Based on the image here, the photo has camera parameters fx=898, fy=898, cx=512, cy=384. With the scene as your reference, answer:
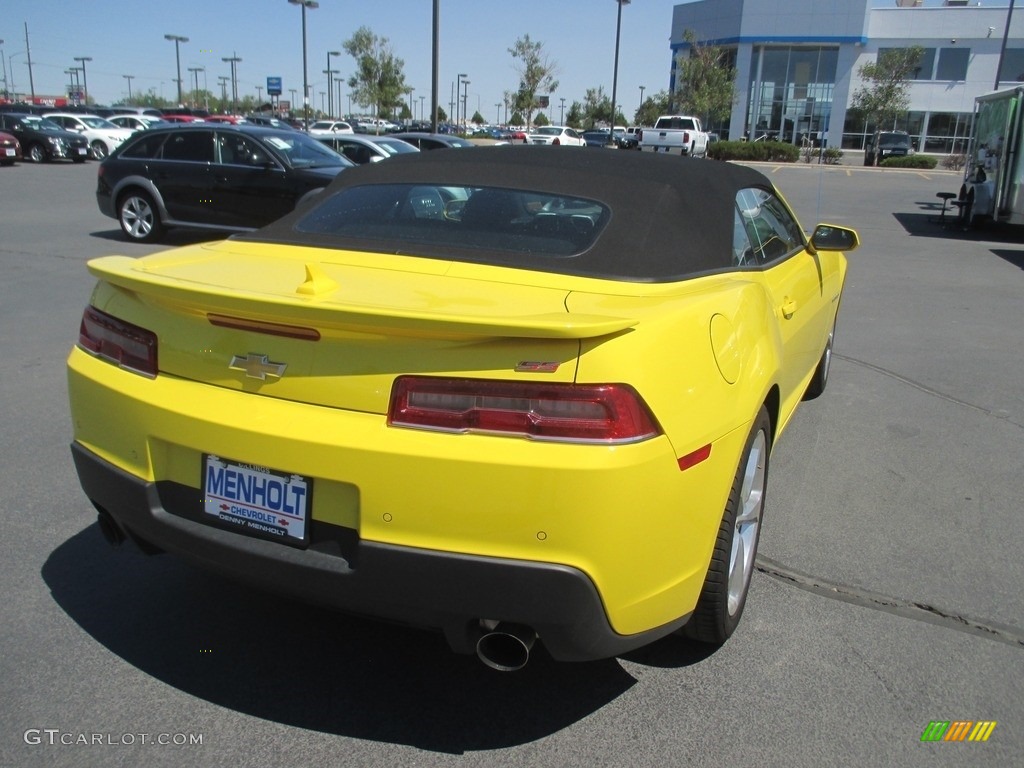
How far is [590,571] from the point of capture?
2.19 metres

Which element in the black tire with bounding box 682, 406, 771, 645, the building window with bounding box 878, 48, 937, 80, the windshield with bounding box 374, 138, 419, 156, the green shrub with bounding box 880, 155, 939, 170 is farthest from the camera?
the building window with bounding box 878, 48, 937, 80

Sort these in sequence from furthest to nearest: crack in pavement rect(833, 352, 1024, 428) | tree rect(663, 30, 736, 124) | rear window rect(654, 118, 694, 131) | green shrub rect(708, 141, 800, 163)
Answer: tree rect(663, 30, 736, 124), green shrub rect(708, 141, 800, 163), rear window rect(654, 118, 694, 131), crack in pavement rect(833, 352, 1024, 428)

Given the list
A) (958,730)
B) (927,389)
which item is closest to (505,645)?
(958,730)

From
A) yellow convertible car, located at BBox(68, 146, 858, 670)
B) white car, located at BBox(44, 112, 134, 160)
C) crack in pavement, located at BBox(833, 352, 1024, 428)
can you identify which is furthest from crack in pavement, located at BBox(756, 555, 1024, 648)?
white car, located at BBox(44, 112, 134, 160)

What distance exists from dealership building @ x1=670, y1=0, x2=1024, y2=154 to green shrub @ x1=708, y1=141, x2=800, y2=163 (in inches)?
312

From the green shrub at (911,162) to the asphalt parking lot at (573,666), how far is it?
149 feet

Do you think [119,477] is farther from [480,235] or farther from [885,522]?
[885,522]

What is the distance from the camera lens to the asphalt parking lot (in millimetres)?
2473

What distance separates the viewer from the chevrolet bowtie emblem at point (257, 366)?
2340 mm

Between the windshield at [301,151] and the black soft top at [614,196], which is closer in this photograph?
the black soft top at [614,196]

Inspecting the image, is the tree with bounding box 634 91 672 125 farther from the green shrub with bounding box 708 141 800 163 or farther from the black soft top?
the black soft top

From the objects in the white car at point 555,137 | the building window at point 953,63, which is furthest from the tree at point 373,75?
the building window at point 953,63

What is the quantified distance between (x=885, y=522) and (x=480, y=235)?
2.25 m

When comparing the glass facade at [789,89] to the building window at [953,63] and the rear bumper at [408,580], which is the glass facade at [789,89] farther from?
the rear bumper at [408,580]
